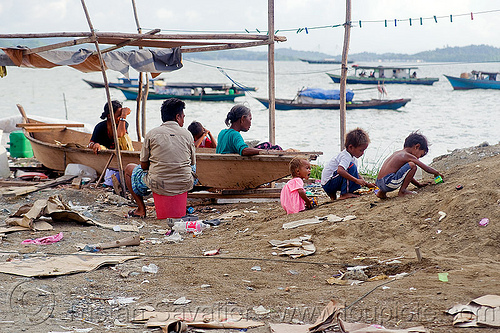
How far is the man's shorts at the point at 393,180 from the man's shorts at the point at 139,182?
2722 mm

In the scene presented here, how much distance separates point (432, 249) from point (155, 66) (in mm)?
5476

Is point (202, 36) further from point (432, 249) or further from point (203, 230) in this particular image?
point (432, 249)

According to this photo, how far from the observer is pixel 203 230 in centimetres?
579

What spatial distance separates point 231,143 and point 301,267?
3.16 metres

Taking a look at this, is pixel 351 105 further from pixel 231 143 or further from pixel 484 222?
pixel 484 222

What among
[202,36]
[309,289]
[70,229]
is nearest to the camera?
[309,289]

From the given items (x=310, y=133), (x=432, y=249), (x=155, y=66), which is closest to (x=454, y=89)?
(x=310, y=133)

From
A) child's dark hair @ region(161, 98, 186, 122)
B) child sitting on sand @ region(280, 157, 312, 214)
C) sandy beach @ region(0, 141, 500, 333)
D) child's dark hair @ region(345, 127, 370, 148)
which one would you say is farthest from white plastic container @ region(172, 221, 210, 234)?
child's dark hair @ region(345, 127, 370, 148)

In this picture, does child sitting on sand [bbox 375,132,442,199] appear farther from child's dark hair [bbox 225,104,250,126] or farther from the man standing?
the man standing

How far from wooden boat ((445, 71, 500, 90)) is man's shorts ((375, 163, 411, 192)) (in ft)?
124

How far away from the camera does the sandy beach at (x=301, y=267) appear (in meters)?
3.14

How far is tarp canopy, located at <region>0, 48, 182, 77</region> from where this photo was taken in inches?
290

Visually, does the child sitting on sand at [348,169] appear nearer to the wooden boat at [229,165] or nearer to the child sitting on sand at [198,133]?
the wooden boat at [229,165]

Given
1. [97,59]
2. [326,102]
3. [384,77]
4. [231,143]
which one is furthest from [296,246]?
[384,77]
